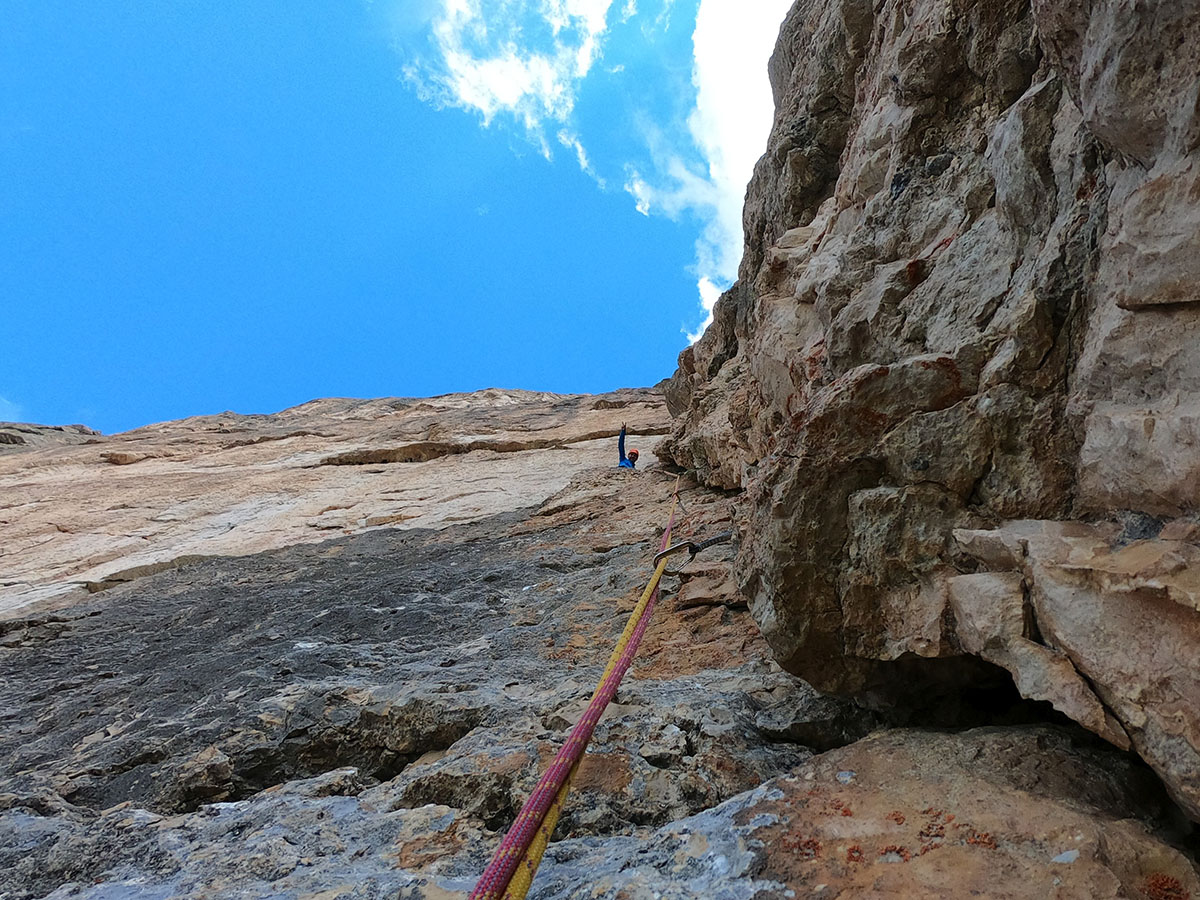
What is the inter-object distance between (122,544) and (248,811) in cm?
778

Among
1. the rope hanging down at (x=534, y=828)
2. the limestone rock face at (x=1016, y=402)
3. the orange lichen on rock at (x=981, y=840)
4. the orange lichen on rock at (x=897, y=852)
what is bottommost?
the orange lichen on rock at (x=897, y=852)

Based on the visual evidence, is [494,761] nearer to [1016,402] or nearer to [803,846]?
[803,846]

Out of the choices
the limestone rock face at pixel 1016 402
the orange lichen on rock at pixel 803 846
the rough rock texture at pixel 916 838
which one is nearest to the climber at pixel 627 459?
the limestone rock face at pixel 1016 402

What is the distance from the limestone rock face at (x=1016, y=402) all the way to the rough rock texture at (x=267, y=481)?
19.9 ft

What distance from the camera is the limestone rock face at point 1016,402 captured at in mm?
1723

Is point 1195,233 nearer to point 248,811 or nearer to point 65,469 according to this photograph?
point 248,811

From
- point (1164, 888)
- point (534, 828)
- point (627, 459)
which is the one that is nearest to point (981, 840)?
point (1164, 888)

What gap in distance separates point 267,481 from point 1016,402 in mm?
11660

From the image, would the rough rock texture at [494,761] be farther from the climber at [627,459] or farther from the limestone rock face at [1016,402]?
the climber at [627,459]

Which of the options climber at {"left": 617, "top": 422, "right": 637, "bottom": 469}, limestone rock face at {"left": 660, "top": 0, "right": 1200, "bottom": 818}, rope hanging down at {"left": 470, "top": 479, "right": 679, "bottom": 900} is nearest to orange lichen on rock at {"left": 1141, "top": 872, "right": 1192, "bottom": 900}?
limestone rock face at {"left": 660, "top": 0, "right": 1200, "bottom": 818}

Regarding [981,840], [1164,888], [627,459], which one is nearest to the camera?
[1164,888]

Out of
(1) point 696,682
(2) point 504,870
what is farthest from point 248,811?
(1) point 696,682

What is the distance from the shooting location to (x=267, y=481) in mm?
11617

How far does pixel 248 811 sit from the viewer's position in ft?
9.45
